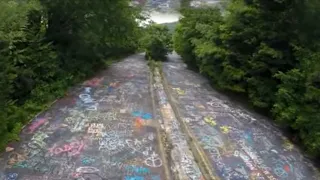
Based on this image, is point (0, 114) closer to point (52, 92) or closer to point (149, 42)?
point (52, 92)

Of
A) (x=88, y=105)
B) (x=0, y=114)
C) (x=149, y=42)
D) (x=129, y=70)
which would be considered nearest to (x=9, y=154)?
(x=0, y=114)

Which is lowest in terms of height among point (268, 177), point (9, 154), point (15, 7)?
point (268, 177)

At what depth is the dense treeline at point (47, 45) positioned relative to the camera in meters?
8.95

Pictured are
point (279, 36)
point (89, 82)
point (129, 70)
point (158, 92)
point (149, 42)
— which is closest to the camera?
point (279, 36)

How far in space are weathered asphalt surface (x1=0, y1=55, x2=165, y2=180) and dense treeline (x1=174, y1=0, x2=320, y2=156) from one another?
3264 mm

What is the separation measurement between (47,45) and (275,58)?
23.3ft

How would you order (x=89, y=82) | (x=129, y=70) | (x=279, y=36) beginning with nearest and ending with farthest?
(x=279, y=36) → (x=89, y=82) → (x=129, y=70)

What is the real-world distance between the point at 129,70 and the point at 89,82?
12.9 ft

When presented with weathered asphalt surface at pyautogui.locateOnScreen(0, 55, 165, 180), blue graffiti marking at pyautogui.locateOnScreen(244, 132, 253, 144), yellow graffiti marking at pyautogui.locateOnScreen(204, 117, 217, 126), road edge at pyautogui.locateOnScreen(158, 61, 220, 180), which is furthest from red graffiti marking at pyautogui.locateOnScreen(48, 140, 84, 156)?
blue graffiti marking at pyautogui.locateOnScreen(244, 132, 253, 144)

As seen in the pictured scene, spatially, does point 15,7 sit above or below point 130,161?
above

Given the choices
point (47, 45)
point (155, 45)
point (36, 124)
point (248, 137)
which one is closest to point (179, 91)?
point (248, 137)

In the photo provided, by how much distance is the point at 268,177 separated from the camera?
26.6 ft

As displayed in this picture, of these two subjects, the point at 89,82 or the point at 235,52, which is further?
the point at 89,82

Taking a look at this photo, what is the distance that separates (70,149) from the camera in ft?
28.1
